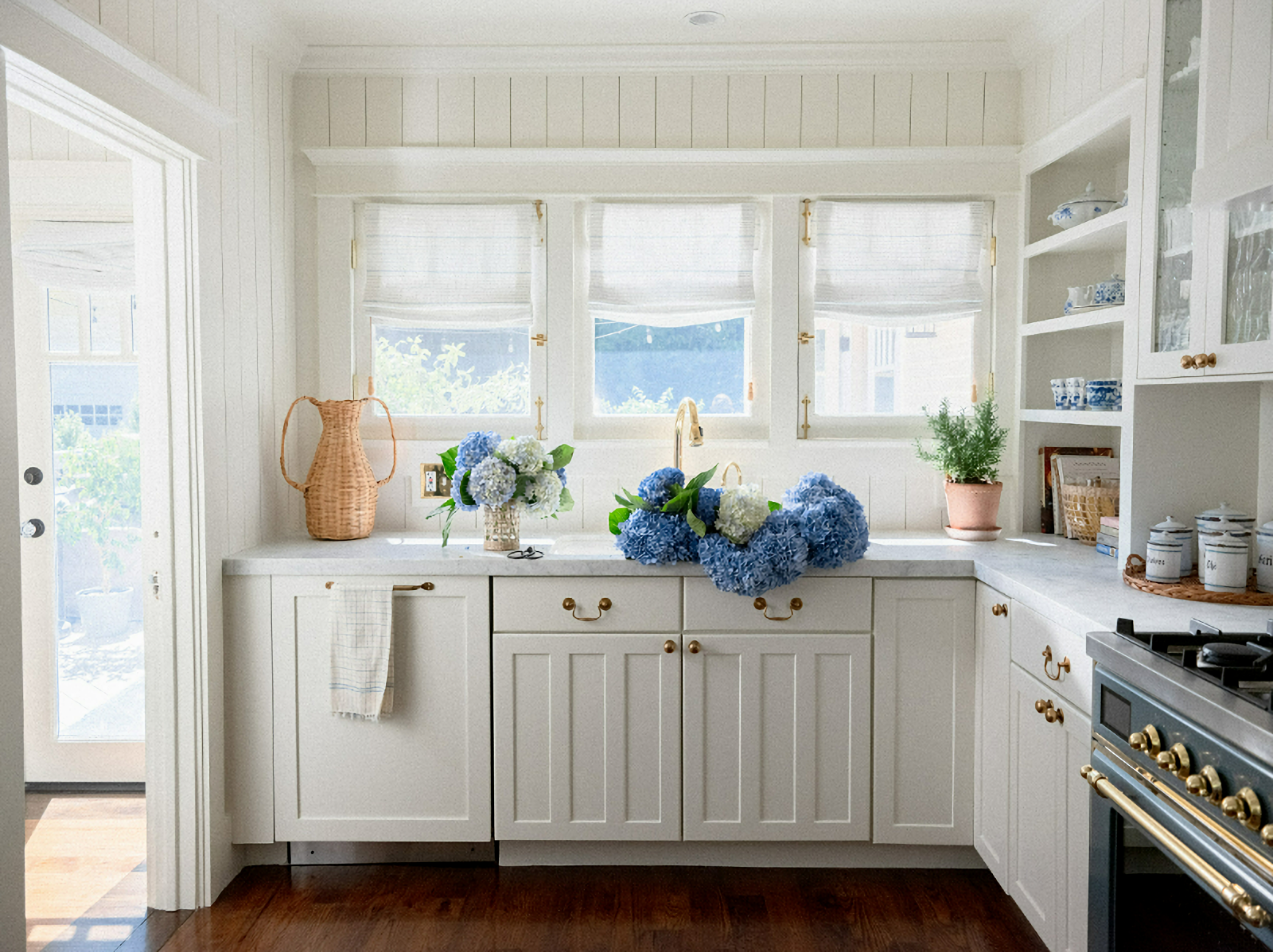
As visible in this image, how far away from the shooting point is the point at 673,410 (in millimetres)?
3250

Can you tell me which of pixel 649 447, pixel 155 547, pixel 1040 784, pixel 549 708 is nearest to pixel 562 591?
pixel 549 708

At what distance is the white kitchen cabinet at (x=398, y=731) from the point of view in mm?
2646

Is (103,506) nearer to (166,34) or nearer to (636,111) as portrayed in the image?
(166,34)

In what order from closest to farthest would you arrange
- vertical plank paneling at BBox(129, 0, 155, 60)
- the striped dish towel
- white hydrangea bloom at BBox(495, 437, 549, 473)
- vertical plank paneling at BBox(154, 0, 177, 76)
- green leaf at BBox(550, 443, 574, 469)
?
1. vertical plank paneling at BBox(129, 0, 155, 60)
2. vertical plank paneling at BBox(154, 0, 177, 76)
3. the striped dish towel
4. white hydrangea bloom at BBox(495, 437, 549, 473)
5. green leaf at BBox(550, 443, 574, 469)

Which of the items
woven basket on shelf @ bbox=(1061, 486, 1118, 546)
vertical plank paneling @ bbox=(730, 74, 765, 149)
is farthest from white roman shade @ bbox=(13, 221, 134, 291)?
woven basket on shelf @ bbox=(1061, 486, 1118, 546)

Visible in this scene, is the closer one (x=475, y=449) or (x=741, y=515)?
(x=741, y=515)

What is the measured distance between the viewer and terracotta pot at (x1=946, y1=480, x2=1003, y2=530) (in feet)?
9.71

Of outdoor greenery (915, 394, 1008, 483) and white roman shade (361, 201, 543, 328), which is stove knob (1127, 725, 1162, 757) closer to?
outdoor greenery (915, 394, 1008, 483)

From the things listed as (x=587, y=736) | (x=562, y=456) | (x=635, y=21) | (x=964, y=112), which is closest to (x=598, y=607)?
(x=587, y=736)

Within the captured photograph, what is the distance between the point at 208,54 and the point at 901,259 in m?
2.10

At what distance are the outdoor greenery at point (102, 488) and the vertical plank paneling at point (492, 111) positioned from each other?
4.89 feet

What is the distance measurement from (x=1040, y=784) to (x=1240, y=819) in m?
0.95

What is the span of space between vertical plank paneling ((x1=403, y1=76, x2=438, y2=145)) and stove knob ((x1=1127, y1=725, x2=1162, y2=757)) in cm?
262

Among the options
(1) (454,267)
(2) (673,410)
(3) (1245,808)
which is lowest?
(3) (1245,808)
